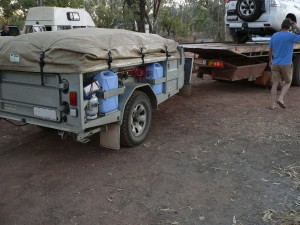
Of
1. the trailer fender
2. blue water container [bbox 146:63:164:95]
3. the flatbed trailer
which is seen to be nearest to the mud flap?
the trailer fender

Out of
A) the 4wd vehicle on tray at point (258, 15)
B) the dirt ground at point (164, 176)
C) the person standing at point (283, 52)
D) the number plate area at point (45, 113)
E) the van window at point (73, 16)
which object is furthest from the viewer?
the van window at point (73, 16)

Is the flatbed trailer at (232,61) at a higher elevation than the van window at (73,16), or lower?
lower

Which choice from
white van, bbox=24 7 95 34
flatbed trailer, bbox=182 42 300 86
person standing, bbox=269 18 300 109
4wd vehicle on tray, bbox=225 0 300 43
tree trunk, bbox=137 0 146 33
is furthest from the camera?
tree trunk, bbox=137 0 146 33

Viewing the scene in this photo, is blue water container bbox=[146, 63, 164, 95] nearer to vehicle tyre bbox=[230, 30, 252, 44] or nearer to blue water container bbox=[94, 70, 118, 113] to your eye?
blue water container bbox=[94, 70, 118, 113]

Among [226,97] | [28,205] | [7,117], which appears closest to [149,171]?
[28,205]

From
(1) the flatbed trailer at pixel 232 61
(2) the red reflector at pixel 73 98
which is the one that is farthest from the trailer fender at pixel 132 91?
(1) the flatbed trailer at pixel 232 61

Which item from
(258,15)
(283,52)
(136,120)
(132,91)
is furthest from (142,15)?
(132,91)

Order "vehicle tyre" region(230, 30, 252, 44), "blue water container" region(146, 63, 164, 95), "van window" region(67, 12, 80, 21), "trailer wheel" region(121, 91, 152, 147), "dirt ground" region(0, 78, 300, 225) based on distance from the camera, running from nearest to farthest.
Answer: "dirt ground" region(0, 78, 300, 225)
"trailer wheel" region(121, 91, 152, 147)
"blue water container" region(146, 63, 164, 95)
"vehicle tyre" region(230, 30, 252, 44)
"van window" region(67, 12, 80, 21)

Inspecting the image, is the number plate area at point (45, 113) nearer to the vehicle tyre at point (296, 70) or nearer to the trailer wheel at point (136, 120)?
the trailer wheel at point (136, 120)

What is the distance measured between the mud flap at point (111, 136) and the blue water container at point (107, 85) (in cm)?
29

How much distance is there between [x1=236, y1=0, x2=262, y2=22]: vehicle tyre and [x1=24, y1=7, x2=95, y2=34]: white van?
26.7ft

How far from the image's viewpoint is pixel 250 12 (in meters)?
9.97

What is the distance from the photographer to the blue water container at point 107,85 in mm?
4301

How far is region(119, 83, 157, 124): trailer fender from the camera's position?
15.6ft
